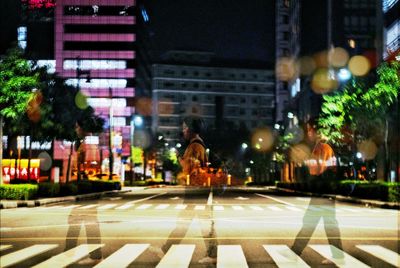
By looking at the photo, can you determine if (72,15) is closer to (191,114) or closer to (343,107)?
(191,114)

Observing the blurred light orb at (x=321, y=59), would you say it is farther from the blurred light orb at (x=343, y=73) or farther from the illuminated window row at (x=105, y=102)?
the illuminated window row at (x=105, y=102)

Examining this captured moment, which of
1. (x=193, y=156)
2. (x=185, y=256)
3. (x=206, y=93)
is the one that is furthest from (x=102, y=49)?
(x=185, y=256)

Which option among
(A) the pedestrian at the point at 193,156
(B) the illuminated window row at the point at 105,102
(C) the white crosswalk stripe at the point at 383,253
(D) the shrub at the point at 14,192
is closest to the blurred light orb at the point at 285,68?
(A) the pedestrian at the point at 193,156

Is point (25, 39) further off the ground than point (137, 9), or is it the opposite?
point (137, 9)

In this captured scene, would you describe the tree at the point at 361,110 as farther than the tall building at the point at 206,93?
No

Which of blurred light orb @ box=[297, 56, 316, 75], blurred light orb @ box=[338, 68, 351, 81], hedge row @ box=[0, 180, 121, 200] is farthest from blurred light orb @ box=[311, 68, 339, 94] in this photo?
hedge row @ box=[0, 180, 121, 200]

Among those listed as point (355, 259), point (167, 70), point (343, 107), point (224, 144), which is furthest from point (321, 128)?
point (167, 70)

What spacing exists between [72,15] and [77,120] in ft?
259

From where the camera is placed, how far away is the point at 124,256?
10.8 metres

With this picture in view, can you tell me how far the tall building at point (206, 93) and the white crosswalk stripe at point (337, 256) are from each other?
529 ft

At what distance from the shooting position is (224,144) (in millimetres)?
116125

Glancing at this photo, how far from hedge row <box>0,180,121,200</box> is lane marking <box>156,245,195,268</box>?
21101 mm

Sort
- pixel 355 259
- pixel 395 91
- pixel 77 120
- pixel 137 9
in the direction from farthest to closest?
pixel 137 9 < pixel 77 120 < pixel 395 91 < pixel 355 259

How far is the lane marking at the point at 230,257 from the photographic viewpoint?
32.1 feet
